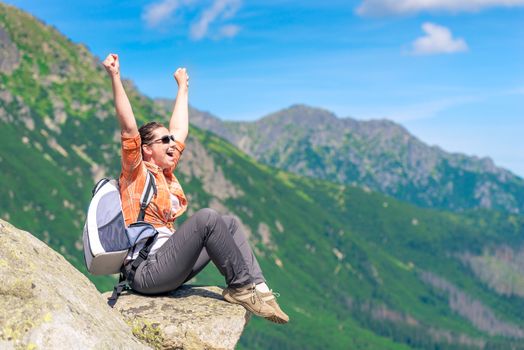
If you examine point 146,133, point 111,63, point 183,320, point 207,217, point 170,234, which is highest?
point 111,63

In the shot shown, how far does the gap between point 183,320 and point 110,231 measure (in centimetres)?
310

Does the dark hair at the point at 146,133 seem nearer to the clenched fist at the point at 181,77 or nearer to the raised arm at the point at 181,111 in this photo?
the raised arm at the point at 181,111

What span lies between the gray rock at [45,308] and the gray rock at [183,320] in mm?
1346

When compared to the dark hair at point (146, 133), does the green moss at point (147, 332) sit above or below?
below

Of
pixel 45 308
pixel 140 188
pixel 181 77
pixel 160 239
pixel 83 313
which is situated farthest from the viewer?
pixel 181 77

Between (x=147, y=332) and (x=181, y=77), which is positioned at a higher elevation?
(x=181, y=77)

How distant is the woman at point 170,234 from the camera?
56.9 ft

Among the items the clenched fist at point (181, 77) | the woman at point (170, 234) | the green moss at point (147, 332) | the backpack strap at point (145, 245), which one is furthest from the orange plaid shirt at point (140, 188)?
the clenched fist at point (181, 77)

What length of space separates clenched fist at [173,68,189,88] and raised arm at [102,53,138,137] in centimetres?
553

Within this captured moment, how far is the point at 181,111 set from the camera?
22.4 metres

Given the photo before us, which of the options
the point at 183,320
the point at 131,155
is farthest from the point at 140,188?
the point at 183,320

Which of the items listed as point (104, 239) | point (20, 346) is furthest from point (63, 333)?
point (104, 239)

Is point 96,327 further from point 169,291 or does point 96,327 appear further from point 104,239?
point 169,291

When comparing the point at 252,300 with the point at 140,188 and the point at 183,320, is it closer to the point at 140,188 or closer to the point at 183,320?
the point at 183,320
